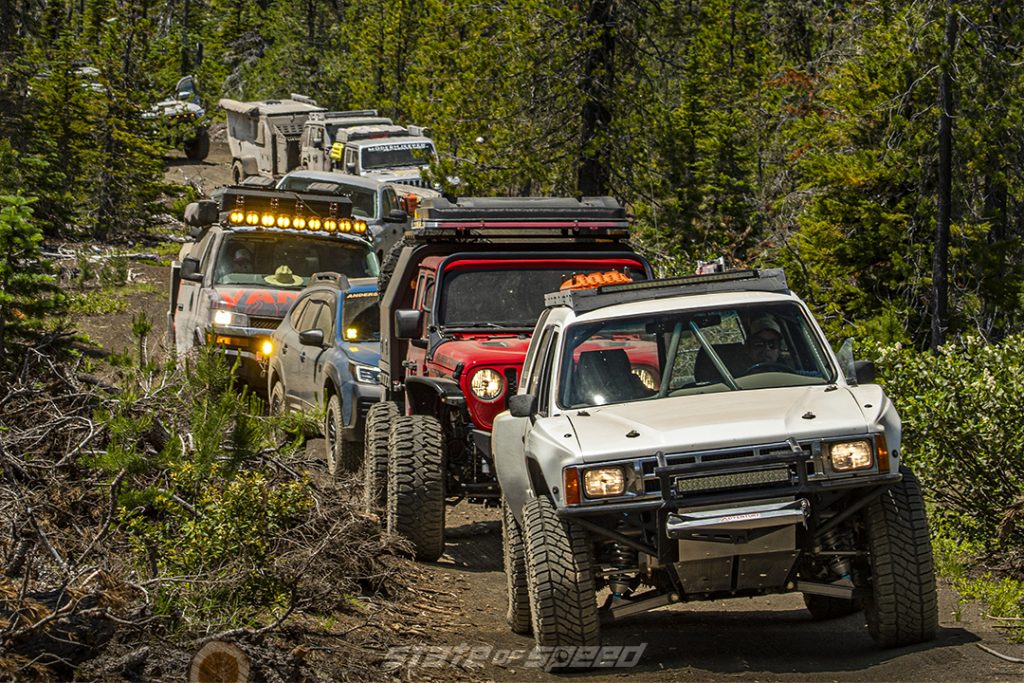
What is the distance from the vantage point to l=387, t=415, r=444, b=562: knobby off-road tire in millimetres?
10445

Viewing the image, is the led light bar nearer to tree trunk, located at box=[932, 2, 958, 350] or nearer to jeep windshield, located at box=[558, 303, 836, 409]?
tree trunk, located at box=[932, 2, 958, 350]

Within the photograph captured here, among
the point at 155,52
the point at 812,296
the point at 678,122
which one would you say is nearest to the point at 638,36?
the point at 812,296

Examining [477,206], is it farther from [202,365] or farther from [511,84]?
[511,84]

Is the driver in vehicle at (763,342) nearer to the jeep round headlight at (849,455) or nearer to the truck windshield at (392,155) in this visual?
the jeep round headlight at (849,455)

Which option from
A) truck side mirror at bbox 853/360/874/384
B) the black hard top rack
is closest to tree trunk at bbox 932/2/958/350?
the black hard top rack

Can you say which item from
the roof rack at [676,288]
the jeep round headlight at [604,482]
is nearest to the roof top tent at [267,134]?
the roof rack at [676,288]

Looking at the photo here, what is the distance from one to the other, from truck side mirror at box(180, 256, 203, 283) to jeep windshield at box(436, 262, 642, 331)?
6838 mm

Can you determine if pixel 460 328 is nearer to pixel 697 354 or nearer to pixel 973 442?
pixel 697 354

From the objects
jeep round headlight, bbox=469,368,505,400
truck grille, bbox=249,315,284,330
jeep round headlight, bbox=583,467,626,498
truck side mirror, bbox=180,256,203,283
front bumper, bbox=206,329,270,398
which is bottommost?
front bumper, bbox=206,329,270,398

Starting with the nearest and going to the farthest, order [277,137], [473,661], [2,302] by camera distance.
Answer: [473,661]
[2,302]
[277,137]

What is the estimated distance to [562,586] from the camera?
7379 millimetres

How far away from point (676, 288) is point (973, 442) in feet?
13.9

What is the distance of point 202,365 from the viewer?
1057cm

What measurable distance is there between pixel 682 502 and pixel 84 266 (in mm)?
21738
